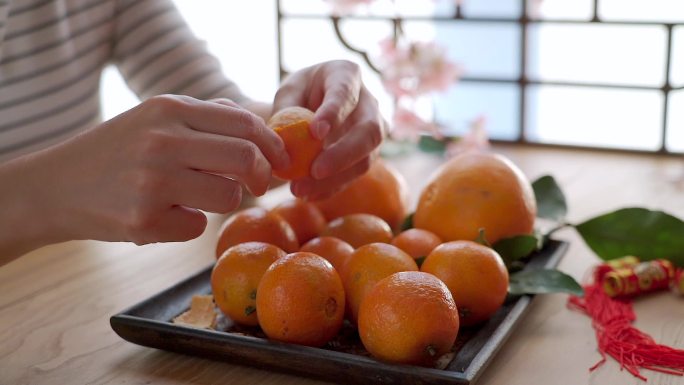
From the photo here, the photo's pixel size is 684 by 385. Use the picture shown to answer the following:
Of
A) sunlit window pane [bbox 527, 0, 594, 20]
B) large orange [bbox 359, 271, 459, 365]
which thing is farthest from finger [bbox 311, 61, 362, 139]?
sunlit window pane [bbox 527, 0, 594, 20]

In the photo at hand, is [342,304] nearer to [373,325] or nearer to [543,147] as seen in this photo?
[373,325]

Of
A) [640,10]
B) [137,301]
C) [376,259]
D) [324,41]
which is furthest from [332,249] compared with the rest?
[324,41]

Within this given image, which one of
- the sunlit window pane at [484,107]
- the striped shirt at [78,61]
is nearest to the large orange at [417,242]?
the striped shirt at [78,61]

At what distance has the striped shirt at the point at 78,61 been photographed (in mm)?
1394

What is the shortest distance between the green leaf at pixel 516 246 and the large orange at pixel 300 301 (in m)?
0.26

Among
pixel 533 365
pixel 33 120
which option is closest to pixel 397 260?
pixel 533 365

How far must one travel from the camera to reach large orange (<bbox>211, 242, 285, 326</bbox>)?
0.84 m

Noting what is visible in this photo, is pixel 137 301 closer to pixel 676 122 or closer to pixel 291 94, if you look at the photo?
pixel 291 94

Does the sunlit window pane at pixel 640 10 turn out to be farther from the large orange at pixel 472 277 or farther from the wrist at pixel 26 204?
the wrist at pixel 26 204

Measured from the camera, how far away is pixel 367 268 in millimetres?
826

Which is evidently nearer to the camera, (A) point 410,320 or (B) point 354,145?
(A) point 410,320

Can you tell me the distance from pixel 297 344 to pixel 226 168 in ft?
0.60

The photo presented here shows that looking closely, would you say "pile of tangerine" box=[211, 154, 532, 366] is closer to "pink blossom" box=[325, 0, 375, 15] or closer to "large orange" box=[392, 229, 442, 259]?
"large orange" box=[392, 229, 442, 259]

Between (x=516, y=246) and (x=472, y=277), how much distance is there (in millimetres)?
174
